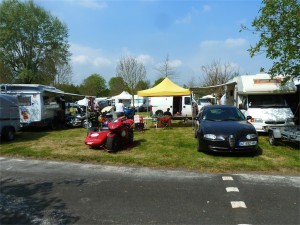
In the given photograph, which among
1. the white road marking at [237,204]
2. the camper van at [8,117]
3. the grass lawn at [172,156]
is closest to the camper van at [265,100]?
the grass lawn at [172,156]

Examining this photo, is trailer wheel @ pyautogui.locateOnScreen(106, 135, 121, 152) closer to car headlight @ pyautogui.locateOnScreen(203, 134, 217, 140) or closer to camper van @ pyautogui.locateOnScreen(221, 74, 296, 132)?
car headlight @ pyautogui.locateOnScreen(203, 134, 217, 140)

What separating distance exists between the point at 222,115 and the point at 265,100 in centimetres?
416

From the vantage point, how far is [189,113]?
24.2 m

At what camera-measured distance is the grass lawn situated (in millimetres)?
8023

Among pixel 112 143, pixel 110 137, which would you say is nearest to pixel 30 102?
pixel 110 137

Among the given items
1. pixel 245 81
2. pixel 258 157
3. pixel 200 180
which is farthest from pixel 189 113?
pixel 200 180

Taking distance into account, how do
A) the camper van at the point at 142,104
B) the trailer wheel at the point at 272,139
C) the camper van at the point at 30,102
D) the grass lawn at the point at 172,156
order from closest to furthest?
the grass lawn at the point at 172,156 → the trailer wheel at the point at 272,139 → the camper van at the point at 30,102 → the camper van at the point at 142,104

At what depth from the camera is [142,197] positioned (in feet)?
18.4

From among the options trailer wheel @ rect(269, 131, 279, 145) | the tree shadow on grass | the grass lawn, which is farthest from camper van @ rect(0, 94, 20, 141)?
trailer wheel @ rect(269, 131, 279, 145)

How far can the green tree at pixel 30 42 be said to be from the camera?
122 ft

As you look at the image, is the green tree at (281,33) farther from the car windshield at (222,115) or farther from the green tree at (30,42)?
the green tree at (30,42)

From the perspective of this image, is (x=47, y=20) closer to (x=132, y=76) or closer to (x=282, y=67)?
(x=132, y=76)

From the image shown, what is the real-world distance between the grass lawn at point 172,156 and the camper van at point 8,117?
3.18 ft

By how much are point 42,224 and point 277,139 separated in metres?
9.21
